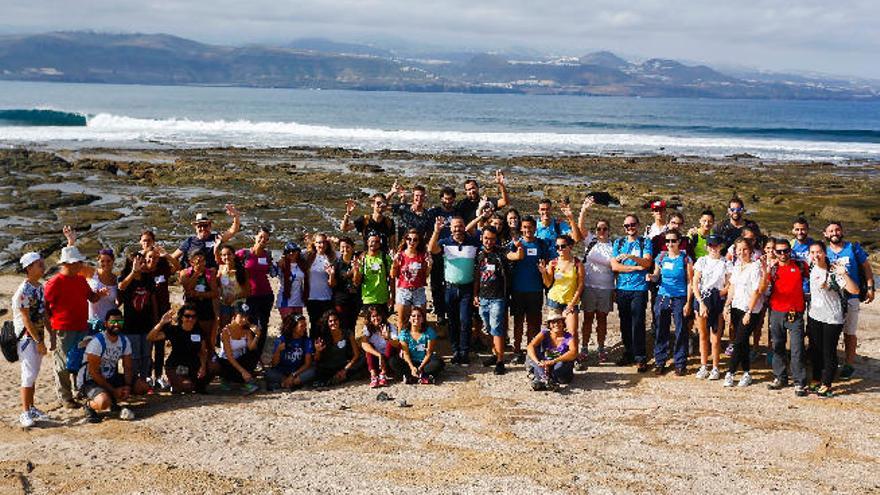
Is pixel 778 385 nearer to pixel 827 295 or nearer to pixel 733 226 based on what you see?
pixel 827 295

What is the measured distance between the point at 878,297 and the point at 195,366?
11.8m

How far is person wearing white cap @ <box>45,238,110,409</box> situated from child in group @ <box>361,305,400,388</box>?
10.3 feet

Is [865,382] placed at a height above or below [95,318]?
below

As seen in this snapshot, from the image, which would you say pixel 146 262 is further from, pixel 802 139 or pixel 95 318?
pixel 802 139

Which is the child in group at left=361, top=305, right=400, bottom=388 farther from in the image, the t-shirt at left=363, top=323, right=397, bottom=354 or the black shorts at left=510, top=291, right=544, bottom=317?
the black shorts at left=510, top=291, right=544, bottom=317

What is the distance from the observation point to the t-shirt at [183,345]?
8852 mm

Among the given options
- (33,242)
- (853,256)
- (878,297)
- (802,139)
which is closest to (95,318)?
(853,256)

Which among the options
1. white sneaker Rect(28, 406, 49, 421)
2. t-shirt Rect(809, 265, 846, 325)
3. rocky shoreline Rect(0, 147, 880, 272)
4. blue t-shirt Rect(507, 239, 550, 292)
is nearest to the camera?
white sneaker Rect(28, 406, 49, 421)

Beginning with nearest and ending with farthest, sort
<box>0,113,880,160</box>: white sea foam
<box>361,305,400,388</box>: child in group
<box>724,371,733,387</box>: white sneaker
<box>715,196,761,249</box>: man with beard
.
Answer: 1. <box>724,371,733,387</box>: white sneaker
2. <box>361,305,400,388</box>: child in group
3. <box>715,196,761,249</box>: man with beard
4. <box>0,113,880,160</box>: white sea foam

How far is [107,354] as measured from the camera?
332 inches

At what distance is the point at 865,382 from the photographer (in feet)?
30.6

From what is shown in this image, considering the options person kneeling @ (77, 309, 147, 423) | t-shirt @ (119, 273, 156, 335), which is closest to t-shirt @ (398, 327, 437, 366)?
t-shirt @ (119, 273, 156, 335)

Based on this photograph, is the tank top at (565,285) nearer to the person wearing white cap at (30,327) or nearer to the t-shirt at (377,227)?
the t-shirt at (377,227)

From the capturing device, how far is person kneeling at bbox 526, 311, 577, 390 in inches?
357
